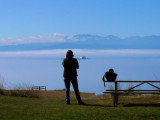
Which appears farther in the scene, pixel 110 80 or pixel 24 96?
pixel 24 96

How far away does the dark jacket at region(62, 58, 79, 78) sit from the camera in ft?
42.5

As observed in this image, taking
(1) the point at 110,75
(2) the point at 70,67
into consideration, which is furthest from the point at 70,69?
(1) the point at 110,75

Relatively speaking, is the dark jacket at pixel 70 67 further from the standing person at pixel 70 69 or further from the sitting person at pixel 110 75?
the sitting person at pixel 110 75

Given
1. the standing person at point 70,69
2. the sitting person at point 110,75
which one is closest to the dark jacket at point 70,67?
the standing person at point 70,69

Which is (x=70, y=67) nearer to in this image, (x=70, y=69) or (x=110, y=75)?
(x=70, y=69)

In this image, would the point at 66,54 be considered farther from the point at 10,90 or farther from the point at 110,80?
the point at 10,90

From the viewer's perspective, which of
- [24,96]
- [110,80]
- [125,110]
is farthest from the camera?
[24,96]

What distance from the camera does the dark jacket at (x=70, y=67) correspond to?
13.0 m

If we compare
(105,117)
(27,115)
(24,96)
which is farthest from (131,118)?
(24,96)

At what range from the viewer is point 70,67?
13.0m

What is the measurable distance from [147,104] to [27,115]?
4861 mm

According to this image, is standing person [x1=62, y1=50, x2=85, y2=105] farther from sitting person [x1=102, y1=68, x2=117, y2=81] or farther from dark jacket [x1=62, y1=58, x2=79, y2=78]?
sitting person [x1=102, y1=68, x2=117, y2=81]

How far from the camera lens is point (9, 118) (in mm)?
9930

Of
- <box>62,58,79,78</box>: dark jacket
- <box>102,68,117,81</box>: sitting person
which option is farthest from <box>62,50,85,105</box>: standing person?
<box>102,68,117,81</box>: sitting person
